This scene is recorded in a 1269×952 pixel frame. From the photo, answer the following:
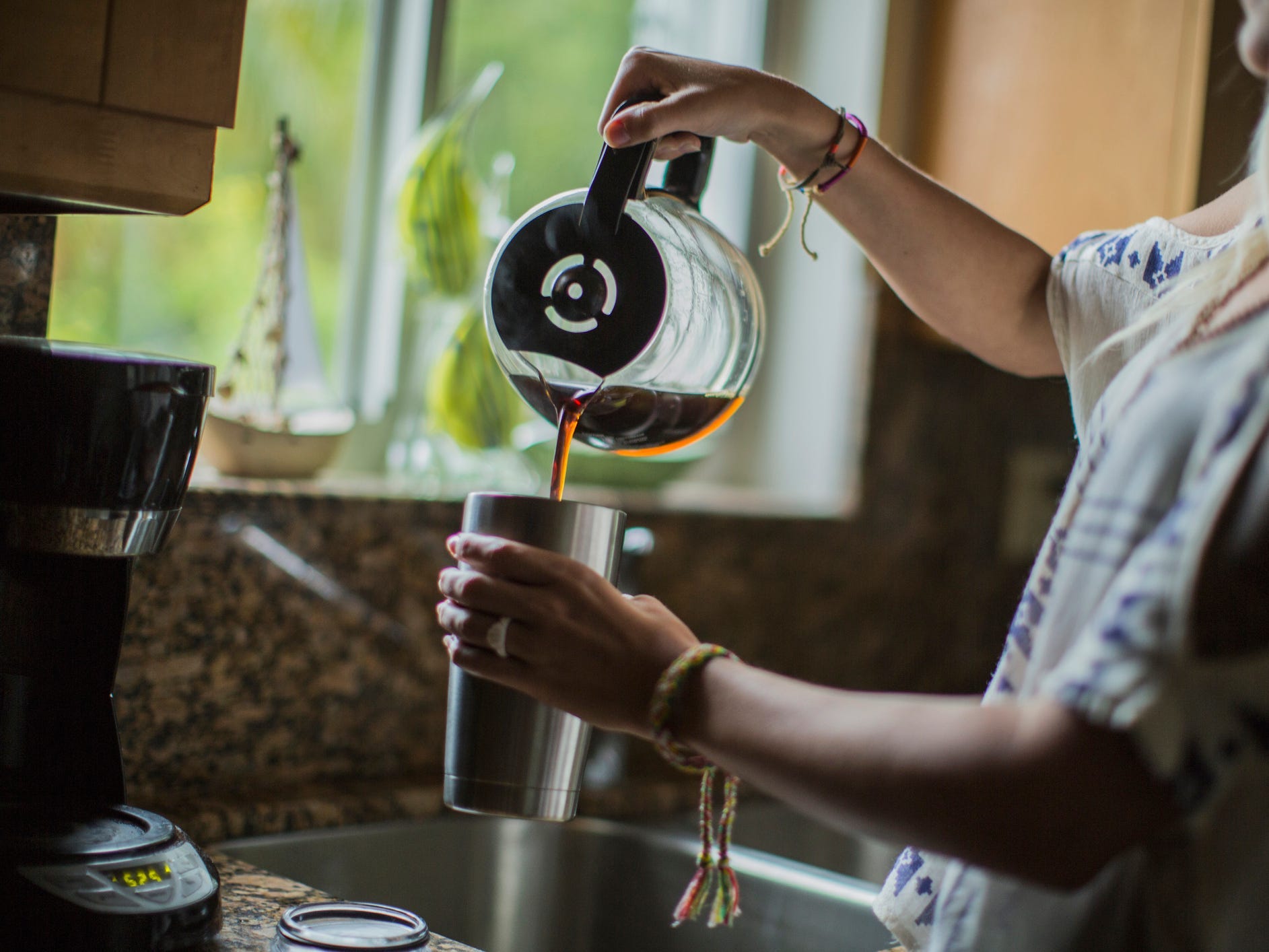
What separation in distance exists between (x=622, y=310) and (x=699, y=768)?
240 mm

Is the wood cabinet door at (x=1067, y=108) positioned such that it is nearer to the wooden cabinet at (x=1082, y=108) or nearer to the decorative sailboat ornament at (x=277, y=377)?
the wooden cabinet at (x=1082, y=108)

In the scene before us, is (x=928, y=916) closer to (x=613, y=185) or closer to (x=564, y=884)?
(x=613, y=185)

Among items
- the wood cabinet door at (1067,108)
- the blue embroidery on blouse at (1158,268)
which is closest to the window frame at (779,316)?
the wood cabinet door at (1067,108)

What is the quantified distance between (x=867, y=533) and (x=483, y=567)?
1.40 metres

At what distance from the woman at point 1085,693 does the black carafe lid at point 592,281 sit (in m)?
0.04

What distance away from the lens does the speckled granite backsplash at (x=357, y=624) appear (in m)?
1.12

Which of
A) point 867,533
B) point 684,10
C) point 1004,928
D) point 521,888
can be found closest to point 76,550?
point 1004,928

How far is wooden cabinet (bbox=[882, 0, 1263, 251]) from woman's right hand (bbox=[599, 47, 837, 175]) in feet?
2.78

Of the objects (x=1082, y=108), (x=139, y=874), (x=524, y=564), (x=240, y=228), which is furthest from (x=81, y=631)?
(x=1082, y=108)

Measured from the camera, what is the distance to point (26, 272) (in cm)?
93

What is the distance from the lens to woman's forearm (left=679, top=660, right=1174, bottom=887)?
0.47 meters

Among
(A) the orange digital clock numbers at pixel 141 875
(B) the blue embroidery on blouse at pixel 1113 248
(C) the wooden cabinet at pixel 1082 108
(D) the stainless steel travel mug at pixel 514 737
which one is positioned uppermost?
(C) the wooden cabinet at pixel 1082 108

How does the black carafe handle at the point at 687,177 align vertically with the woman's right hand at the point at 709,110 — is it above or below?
below

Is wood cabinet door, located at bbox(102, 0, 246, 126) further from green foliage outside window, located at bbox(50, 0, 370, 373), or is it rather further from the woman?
green foliage outside window, located at bbox(50, 0, 370, 373)
